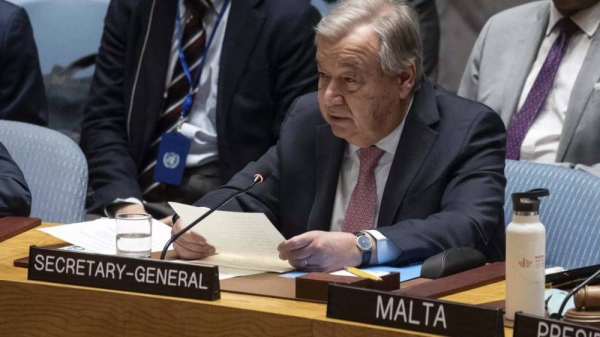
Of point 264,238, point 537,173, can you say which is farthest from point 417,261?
point 537,173

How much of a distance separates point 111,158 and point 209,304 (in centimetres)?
194

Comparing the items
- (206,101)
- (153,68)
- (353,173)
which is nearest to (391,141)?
(353,173)

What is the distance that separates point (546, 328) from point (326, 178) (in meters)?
1.26

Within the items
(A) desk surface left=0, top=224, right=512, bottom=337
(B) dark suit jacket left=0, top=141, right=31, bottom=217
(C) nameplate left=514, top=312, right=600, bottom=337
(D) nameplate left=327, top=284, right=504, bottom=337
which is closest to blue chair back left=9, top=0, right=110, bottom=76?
(B) dark suit jacket left=0, top=141, right=31, bottom=217

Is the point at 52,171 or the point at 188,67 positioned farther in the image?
the point at 188,67

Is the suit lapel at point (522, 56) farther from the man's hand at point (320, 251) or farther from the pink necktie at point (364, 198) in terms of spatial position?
the man's hand at point (320, 251)

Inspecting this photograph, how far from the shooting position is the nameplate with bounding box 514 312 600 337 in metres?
1.61

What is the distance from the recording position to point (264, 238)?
2336 mm

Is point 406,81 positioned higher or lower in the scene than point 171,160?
higher

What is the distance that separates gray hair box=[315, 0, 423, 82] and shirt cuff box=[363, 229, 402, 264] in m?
0.49

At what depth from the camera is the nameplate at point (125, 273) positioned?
6.69 feet

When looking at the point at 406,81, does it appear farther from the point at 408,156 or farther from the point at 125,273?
the point at 125,273

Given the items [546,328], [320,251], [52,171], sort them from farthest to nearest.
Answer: [52,171], [320,251], [546,328]

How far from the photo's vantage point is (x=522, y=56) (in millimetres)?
3887
